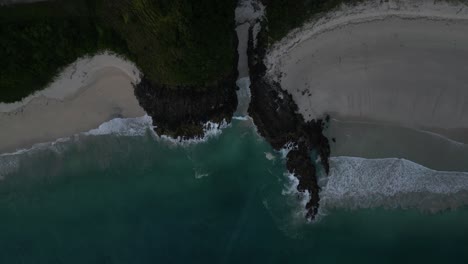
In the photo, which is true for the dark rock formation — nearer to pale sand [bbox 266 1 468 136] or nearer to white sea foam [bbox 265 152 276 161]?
pale sand [bbox 266 1 468 136]

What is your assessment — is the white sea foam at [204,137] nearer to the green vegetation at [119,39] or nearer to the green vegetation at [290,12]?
the green vegetation at [119,39]

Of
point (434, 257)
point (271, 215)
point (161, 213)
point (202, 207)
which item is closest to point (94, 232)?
point (161, 213)

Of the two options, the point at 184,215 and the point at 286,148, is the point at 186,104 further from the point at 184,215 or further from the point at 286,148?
the point at 184,215

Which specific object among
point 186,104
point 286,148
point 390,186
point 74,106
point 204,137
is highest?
point 74,106

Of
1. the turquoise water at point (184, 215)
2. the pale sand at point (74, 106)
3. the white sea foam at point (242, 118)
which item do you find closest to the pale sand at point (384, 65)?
the white sea foam at point (242, 118)

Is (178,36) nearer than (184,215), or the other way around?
(178,36)

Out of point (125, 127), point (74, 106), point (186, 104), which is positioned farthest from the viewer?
point (125, 127)

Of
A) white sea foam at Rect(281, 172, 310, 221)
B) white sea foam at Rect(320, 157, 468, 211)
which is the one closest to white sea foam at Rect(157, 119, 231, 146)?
white sea foam at Rect(281, 172, 310, 221)

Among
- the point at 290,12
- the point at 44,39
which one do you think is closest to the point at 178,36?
the point at 290,12
